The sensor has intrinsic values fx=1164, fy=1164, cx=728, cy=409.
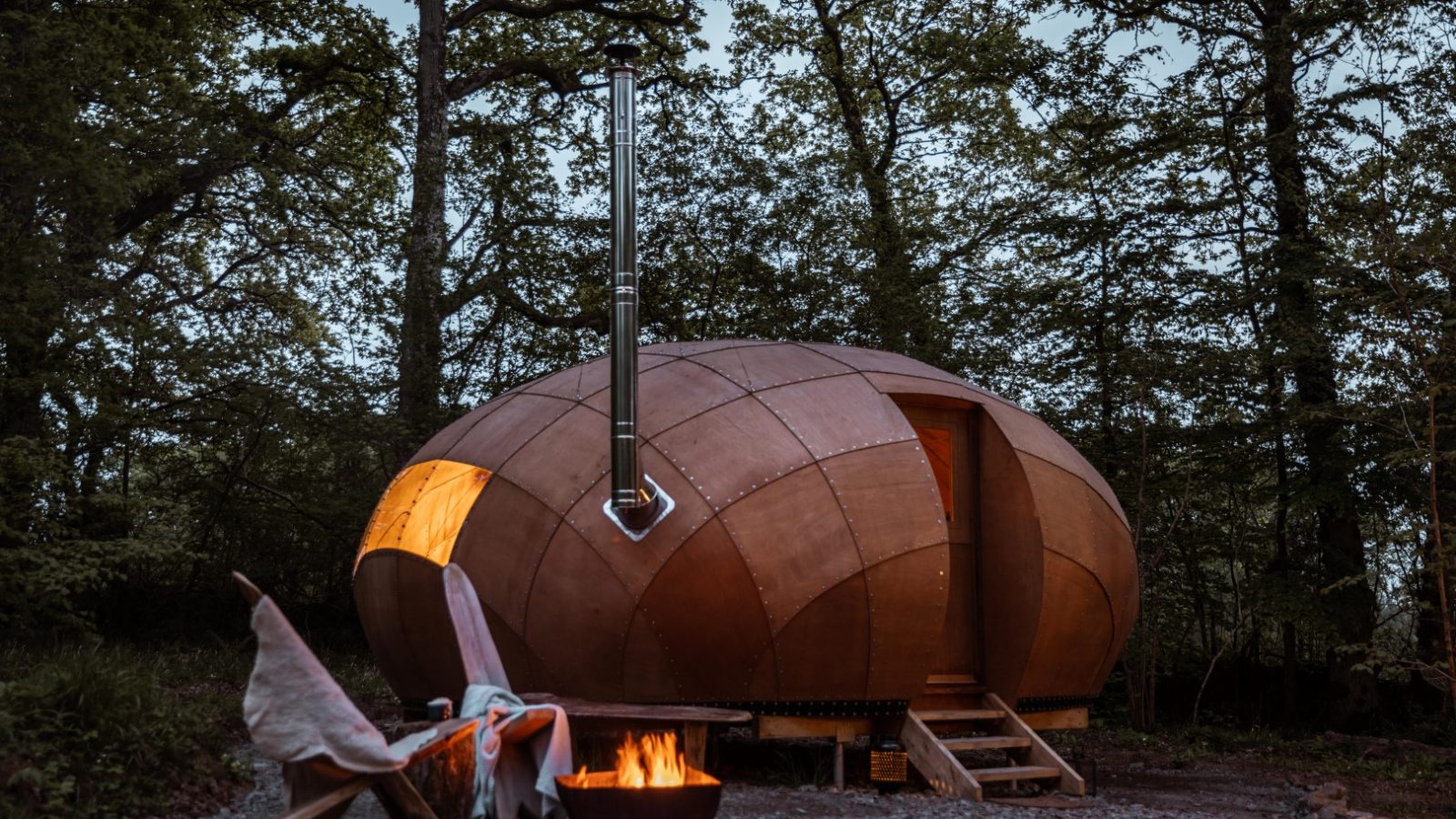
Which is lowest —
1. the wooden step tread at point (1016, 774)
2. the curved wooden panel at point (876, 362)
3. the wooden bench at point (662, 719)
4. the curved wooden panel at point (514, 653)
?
the wooden step tread at point (1016, 774)

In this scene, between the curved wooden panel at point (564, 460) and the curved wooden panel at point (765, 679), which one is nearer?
the curved wooden panel at point (765, 679)

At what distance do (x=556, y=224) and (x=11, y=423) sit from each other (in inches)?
258

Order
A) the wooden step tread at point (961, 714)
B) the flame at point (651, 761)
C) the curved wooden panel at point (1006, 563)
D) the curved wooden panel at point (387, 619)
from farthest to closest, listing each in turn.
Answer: the curved wooden panel at point (387, 619) < the curved wooden panel at point (1006, 563) < the wooden step tread at point (961, 714) < the flame at point (651, 761)

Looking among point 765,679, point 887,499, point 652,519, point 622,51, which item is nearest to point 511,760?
point 652,519

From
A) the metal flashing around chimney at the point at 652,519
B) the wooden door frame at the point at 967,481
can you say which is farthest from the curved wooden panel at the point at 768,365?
the metal flashing around chimney at the point at 652,519

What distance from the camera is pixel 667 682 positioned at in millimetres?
6988

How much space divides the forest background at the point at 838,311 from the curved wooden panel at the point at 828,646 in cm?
569

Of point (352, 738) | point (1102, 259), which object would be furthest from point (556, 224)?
point (352, 738)

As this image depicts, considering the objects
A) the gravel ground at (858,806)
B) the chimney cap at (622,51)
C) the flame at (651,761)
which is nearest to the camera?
the flame at (651,761)

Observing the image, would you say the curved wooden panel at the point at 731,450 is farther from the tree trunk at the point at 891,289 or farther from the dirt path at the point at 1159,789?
the tree trunk at the point at 891,289

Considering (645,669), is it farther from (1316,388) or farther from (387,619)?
(1316,388)

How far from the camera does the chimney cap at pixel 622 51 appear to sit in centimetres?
682

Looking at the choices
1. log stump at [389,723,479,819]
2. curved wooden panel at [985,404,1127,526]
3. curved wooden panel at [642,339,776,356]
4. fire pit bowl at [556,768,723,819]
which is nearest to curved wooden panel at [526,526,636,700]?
log stump at [389,723,479,819]

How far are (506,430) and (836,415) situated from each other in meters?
2.33
